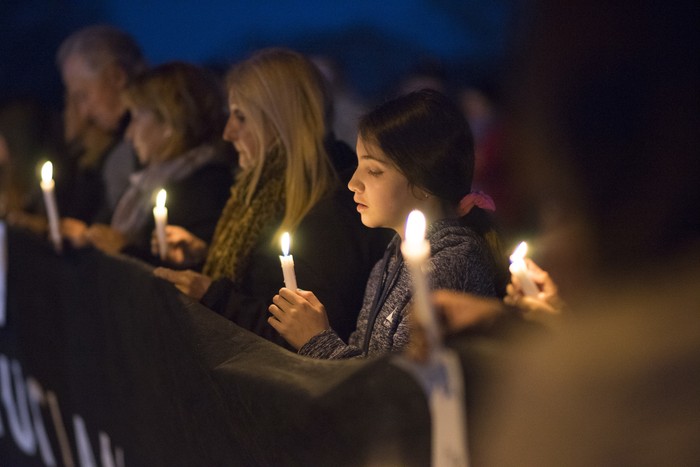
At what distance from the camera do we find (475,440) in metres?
1.74

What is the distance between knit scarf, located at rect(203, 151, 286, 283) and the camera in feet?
10.9

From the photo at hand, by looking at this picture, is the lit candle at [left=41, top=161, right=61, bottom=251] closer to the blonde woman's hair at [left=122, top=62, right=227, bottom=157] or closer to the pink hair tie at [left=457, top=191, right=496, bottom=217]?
the blonde woman's hair at [left=122, top=62, right=227, bottom=157]

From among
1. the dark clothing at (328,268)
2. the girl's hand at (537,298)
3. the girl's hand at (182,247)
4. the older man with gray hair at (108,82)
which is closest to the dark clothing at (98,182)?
the older man with gray hair at (108,82)

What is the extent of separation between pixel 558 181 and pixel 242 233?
8.79 feet

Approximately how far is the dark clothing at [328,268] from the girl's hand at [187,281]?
0.15 m

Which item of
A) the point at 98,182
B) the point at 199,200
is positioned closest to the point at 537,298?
the point at 199,200

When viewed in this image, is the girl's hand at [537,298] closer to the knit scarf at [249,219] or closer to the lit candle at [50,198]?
the knit scarf at [249,219]

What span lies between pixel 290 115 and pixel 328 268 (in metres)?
0.58

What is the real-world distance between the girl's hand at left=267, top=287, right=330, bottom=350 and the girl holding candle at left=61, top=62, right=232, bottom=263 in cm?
157

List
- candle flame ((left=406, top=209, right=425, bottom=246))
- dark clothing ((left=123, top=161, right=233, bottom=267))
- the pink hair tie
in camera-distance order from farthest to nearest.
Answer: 1. dark clothing ((left=123, top=161, right=233, bottom=267))
2. the pink hair tie
3. candle flame ((left=406, top=209, right=425, bottom=246))

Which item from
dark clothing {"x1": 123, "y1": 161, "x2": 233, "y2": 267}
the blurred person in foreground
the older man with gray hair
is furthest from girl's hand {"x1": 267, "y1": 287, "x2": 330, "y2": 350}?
the older man with gray hair

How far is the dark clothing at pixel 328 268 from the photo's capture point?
3002mm

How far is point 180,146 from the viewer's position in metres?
4.23

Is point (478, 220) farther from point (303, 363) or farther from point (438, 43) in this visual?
point (438, 43)
